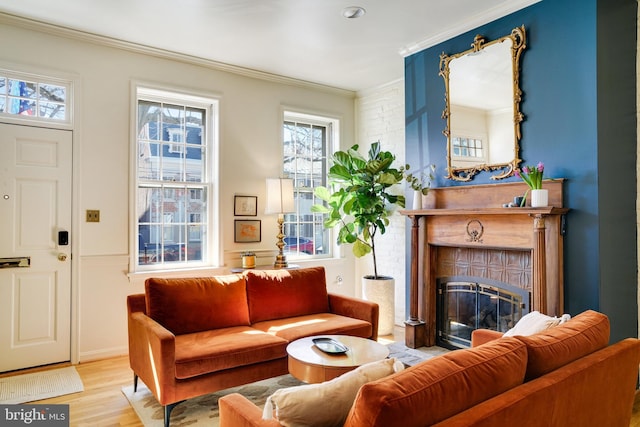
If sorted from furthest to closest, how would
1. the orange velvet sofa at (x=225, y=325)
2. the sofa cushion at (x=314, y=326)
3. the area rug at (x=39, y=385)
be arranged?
the sofa cushion at (x=314, y=326), the area rug at (x=39, y=385), the orange velvet sofa at (x=225, y=325)

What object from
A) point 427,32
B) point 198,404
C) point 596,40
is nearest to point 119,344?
point 198,404

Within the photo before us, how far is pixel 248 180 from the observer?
4781 mm

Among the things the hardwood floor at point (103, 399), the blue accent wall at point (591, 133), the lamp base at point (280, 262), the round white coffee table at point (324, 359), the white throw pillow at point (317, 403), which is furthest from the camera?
the lamp base at point (280, 262)

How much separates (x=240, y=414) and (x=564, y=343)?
4.29ft

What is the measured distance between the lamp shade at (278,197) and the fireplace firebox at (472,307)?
1818mm

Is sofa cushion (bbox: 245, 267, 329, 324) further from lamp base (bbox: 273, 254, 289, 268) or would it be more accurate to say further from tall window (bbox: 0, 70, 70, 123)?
tall window (bbox: 0, 70, 70, 123)

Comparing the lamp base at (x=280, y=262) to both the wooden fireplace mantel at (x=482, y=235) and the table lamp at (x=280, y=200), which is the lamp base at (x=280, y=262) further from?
the wooden fireplace mantel at (x=482, y=235)

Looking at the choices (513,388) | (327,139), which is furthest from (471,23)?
(513,388)

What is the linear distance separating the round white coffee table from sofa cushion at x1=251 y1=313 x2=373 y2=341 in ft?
0.91

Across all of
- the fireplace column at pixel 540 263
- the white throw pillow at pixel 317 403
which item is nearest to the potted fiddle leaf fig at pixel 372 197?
the fireplace column at pixel 540 263

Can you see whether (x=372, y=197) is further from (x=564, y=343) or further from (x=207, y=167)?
(x=564, y=343)

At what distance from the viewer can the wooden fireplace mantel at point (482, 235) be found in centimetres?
294

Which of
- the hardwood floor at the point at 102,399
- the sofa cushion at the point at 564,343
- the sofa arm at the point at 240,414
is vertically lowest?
the hardwood floor at the point at 102,399

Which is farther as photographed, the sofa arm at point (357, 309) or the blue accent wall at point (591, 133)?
the sofa arm at point (357, 309)
